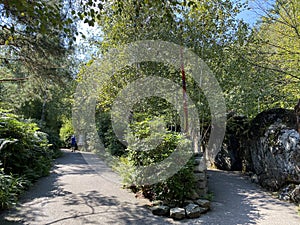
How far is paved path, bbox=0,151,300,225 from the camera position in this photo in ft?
14.0

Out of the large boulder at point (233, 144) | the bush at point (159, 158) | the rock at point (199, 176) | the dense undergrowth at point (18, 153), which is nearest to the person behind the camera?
the bush at point (159, 158)

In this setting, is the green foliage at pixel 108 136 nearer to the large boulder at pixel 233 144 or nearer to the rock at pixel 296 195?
the large boulder at pixel 233 144

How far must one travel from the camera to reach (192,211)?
4.60 meters

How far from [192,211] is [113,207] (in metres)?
1.54

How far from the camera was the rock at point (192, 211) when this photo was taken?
457cm

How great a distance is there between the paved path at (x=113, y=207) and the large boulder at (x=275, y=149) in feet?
1.69

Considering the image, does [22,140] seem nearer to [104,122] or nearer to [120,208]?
[120,208]

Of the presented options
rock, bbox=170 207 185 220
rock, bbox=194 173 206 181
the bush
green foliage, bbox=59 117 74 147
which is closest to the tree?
rock, bbox=194 173 206 181

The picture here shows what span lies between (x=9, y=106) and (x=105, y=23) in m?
6.30

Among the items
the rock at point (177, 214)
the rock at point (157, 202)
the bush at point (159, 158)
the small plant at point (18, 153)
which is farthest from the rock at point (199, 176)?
the small plant at point (18, 153)

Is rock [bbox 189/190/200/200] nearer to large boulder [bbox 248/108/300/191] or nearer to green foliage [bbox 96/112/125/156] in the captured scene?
large boulder [bbox 248/108/300/191]

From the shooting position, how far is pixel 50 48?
22.2 ft

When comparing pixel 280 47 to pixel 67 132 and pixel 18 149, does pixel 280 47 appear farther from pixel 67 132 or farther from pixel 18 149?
pixel 67 132

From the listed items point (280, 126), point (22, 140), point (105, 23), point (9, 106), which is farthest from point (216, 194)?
point (9, 106)
